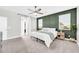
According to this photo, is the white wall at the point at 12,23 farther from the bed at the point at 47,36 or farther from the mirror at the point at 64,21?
the mirror at the point at 64,21

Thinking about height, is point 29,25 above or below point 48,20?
below

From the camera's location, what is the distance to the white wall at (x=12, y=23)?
5840 mm

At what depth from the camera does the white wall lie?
5.84 metres

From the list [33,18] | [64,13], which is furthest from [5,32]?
[64,13]

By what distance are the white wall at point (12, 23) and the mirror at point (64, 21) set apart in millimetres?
4374

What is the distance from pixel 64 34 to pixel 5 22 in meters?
5.28

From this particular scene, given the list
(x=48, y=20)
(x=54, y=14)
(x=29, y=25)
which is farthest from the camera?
(x=29, y=25)

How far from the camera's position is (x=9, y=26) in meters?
6.12

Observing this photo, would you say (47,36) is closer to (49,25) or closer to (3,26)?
(49,25)

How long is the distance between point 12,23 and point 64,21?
16.0 feet

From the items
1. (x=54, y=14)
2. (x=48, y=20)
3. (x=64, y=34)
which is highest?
(x=54, y=14)

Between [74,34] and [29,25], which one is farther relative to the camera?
[29,25]

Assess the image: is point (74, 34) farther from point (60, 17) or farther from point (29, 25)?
point (29, 25)

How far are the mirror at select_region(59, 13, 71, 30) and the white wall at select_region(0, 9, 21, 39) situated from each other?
4374 millimetres
